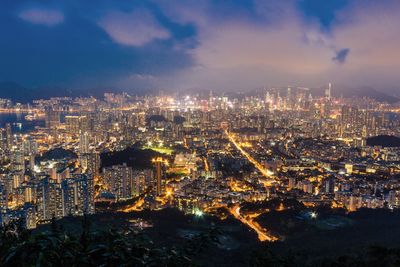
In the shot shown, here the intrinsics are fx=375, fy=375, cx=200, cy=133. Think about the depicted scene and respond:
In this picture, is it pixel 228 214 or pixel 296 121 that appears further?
pixel 296 121

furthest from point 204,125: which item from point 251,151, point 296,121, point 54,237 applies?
point 54,237

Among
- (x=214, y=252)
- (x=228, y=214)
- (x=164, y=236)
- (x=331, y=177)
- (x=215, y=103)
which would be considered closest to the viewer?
(x=214, y=252)

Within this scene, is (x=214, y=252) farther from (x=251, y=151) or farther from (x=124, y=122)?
(x=124, y=122)

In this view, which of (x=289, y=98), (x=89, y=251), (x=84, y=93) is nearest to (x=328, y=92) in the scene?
(x=289, y=98)

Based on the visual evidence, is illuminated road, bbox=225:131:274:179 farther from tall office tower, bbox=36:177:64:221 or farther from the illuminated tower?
tall office tower, bbox=36:177:64:221

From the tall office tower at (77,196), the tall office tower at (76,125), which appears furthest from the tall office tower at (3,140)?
the tall office tower at (77,196)

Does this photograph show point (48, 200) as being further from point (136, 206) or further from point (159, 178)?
point (159, 178)
